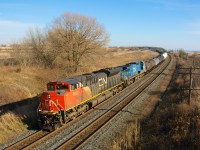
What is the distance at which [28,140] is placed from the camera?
14.0 metres

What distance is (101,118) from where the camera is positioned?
18.1 m

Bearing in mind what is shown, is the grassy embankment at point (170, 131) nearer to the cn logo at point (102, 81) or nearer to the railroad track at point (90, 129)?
the railroad track at point (90, 129)

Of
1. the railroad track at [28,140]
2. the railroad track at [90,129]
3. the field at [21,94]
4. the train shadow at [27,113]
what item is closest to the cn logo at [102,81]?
the railroad track at [90,129]

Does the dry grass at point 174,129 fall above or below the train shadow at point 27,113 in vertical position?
above

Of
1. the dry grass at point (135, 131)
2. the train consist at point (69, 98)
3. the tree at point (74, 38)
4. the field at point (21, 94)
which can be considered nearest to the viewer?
the dry grass at point (135, 131)

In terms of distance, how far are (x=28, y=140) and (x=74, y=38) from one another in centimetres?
2972

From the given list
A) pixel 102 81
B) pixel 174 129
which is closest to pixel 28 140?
pixel 174 129

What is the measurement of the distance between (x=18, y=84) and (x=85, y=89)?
40.5 ft

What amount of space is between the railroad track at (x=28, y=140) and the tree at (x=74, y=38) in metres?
27.3

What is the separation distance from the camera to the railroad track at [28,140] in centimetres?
1295

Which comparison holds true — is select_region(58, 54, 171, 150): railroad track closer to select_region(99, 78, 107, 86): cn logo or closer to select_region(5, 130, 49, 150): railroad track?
select_region(5, 130, 49, 150): railroad track

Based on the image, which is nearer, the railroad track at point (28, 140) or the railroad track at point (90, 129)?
the railroad track at point (28, 140)

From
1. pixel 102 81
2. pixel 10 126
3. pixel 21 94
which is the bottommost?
pixel 10 126

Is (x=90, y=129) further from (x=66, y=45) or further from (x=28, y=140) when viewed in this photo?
(x=66, y=45)
